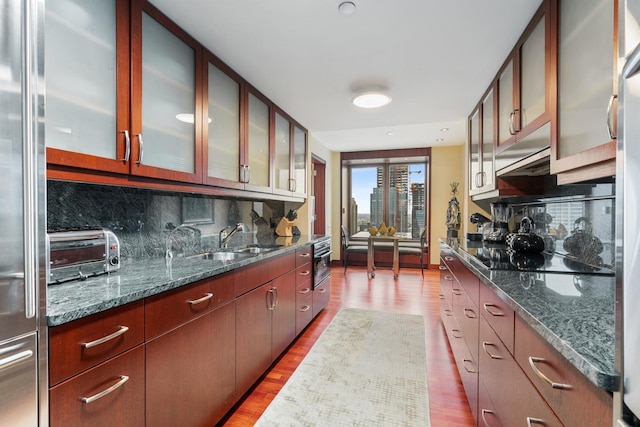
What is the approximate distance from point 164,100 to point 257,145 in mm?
1053

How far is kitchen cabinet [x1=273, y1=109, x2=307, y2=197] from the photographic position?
3084mm

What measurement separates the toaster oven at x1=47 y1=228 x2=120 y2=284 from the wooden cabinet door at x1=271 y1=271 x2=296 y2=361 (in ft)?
3.62

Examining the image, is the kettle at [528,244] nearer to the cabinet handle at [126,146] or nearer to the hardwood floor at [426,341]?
the hardwood floor at [426,341]

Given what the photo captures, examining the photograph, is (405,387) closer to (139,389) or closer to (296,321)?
(296,321)

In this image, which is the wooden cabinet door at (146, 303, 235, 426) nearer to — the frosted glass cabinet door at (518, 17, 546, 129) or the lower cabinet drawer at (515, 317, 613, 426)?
the lower cabinet drawer at (515, 317, 613, 426)

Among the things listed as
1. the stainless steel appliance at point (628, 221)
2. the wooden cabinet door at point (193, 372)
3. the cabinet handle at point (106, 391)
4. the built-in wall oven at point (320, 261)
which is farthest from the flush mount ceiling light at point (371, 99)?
the cabinet handle at point (106, 391)

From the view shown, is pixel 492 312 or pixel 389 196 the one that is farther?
pixel 389 196

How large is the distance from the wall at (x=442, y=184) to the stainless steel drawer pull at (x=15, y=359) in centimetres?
624

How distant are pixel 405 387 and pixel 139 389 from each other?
63.6 inches

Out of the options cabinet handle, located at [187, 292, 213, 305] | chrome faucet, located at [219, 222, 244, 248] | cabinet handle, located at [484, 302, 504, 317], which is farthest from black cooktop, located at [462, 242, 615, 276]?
chrome faucet, located at [219, 222, 244, 248]

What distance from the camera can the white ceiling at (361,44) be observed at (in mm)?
1589

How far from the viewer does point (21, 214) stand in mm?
776

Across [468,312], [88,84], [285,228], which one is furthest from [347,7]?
[285,228]

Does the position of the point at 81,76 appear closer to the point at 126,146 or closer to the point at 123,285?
the point at 126,146
